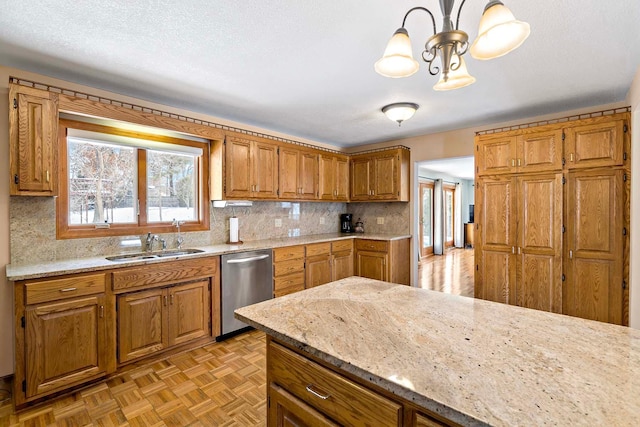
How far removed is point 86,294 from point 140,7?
6.32 feet

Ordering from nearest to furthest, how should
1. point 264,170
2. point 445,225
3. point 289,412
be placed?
point 289,412, point 264,170, point 445,225

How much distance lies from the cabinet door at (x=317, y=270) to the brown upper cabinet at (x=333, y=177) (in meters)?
0.95

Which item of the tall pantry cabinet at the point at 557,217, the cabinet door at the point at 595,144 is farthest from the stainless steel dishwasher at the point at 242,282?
the cabinet door at the point at 595,144

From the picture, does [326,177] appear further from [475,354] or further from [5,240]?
[475,354]

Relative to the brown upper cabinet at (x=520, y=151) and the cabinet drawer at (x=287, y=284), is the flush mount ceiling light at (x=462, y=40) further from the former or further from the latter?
the cabinet drawer at (x=287, y=284)

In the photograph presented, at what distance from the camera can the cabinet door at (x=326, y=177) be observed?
4387 millimetres

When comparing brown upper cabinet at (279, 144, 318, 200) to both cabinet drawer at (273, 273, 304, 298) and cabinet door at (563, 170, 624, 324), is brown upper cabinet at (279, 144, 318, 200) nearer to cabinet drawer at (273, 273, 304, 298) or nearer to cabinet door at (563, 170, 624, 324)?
cabinet drawer at (273, 273, 304, 298)

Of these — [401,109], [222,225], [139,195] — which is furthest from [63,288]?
[401,109]

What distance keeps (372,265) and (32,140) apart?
3.74m

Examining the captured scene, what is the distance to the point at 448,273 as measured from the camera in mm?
5969

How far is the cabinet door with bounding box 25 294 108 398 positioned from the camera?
1.97 metres

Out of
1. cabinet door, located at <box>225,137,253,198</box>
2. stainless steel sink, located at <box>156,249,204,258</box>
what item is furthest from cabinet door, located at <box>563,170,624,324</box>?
stainless steel sink, located at <box>156,249,204,258</box>

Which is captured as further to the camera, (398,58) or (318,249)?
(318,249)

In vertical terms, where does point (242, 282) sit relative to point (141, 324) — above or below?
above
